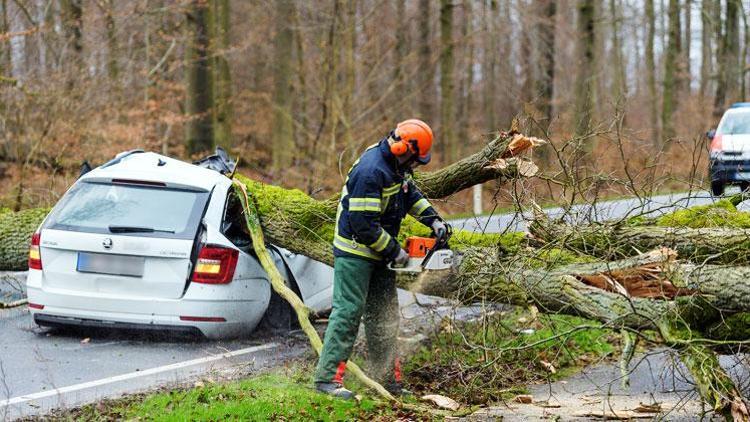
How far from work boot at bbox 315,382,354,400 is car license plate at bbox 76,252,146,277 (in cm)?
211

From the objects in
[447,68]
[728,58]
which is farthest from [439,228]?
[728,58]

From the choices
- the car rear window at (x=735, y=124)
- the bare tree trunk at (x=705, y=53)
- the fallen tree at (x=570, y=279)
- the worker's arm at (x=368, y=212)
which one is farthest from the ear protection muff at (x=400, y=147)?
the bare tree trunk at (x=705, y=53)

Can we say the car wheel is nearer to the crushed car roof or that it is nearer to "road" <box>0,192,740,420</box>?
"road" <box>0,192,740,420</box>

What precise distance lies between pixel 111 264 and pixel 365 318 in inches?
89.5

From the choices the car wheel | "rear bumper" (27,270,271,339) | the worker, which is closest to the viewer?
the worker

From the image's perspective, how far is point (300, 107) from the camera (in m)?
30.2

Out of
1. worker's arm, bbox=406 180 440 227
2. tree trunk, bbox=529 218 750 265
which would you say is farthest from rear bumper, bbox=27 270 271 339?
tree trunk, bbox=529 218 750 265

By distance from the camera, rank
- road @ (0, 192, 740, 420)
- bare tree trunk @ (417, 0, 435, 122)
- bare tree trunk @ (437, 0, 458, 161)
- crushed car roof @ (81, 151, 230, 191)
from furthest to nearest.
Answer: bare tree trunk @ (417, 0, 435, 122) → bare tree trunk @ (437, 0, 458, 161) → crushed car roof @ (81, 151, 230, 191) → road @ (0, 192, 740, 420)

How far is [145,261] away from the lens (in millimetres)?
7102

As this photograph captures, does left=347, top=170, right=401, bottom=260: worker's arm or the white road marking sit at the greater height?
left=347, top=170, right=401, bottom=260: worker's arm

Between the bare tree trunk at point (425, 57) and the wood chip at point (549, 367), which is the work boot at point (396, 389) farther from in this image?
the bare tree trunk at point (425, 57)

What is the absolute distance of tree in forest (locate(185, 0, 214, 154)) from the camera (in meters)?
17.3

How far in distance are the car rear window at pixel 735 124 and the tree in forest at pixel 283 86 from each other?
11191 millimetres

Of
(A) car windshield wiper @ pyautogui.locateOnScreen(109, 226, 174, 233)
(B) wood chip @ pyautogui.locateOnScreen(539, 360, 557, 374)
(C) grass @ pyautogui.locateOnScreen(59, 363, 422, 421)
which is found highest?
(A) car windshield wiper @ pyautogui.locateOnScreen(109, 226, 174, 233)
